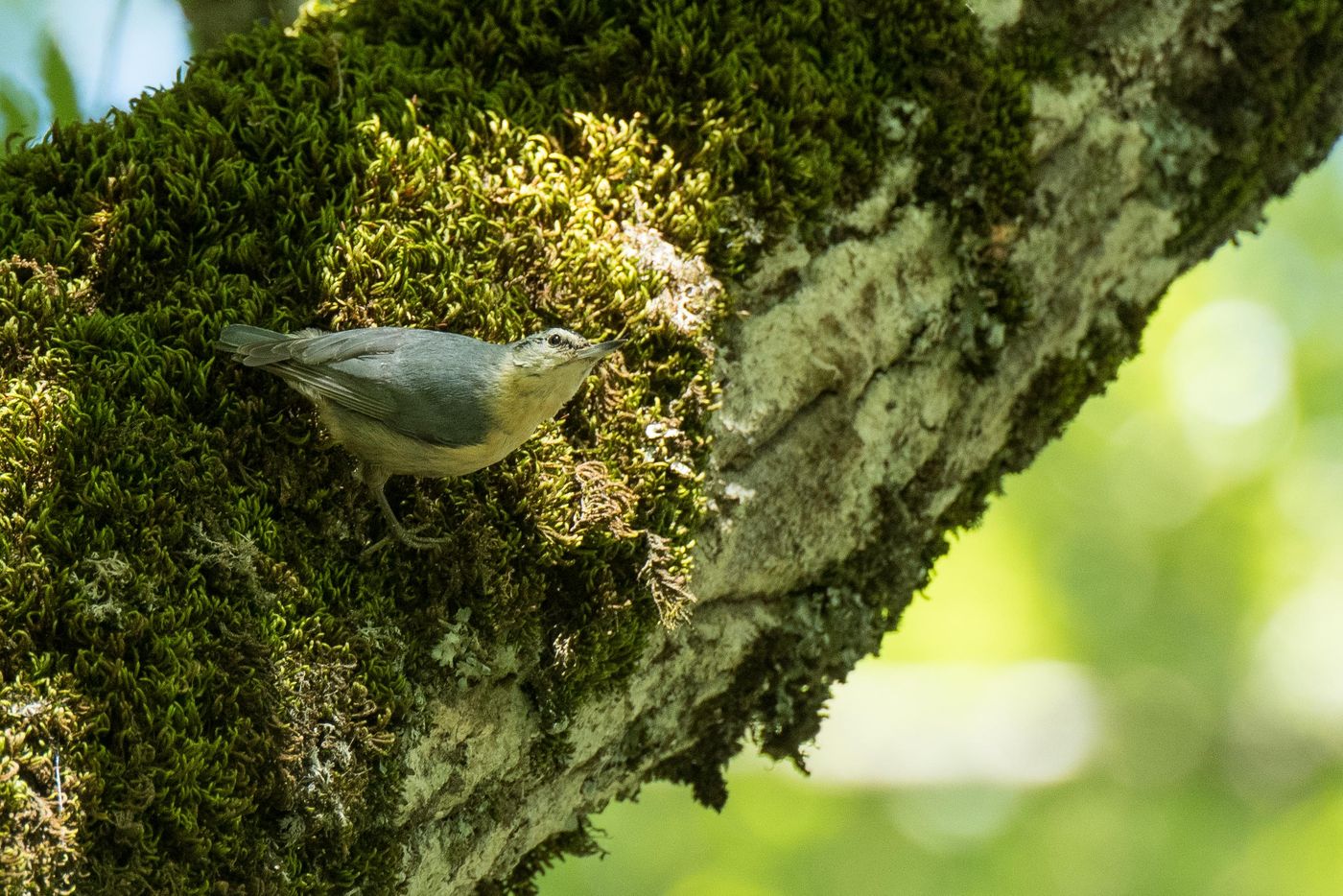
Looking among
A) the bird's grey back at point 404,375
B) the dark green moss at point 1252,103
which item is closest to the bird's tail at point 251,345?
the bird's grey back at point 404,375

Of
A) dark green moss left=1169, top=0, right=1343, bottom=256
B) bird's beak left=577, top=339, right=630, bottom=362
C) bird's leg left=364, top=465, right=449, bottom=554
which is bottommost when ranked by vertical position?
bird's leg left=364, top=465, right=449, bottom=554

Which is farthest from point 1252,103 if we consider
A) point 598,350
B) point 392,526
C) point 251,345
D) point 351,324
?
point 251,345

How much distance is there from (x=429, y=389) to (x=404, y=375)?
0.08 metres

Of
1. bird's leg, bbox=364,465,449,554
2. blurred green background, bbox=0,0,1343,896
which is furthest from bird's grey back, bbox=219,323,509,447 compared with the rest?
blurred green background, bbox=0,0,1343,896

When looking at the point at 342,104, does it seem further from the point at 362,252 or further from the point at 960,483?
the point at 960,483

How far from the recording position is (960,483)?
12.8 feet

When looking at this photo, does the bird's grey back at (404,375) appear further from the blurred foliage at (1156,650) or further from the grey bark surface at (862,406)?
the blurred foliage at (1156,650)

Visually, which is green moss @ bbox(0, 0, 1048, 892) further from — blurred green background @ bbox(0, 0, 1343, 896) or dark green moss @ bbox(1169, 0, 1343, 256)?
blurred green background @ bbox(0, 0, 1343, 896)

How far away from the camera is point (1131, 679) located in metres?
11.2

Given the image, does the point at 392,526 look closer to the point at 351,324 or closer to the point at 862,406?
the point at 351,324

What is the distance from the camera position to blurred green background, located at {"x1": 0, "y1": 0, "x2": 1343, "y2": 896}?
9.73 meters

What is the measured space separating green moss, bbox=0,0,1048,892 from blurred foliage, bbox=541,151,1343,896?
6929 millimetres

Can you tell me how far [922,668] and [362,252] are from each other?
26.3 feet

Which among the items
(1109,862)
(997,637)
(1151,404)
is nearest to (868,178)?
(997,637)
